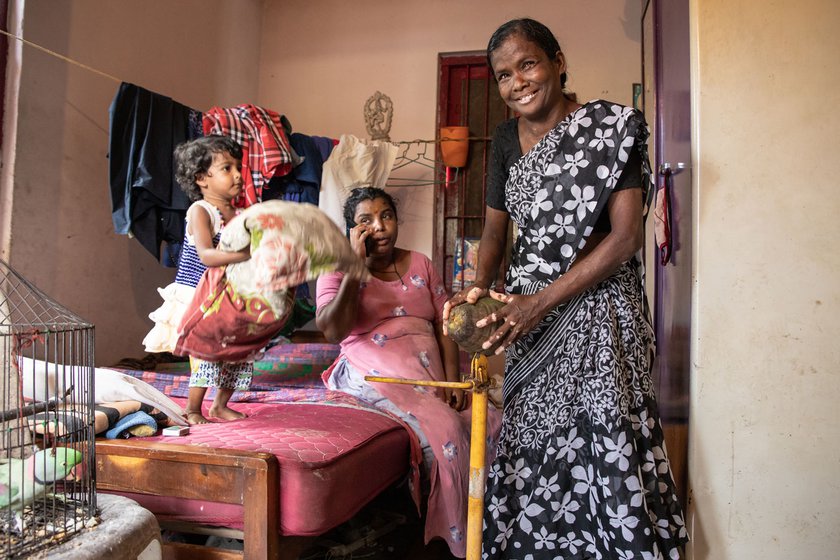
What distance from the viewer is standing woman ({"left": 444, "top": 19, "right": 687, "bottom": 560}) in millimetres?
1392

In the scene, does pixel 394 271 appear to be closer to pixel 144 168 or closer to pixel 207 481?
pixel 207 481

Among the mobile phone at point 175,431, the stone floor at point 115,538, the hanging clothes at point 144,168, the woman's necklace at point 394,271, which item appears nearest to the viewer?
the stone floor at point 115,538

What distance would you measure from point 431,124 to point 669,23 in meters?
1.75

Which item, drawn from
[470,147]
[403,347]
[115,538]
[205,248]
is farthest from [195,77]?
[115,538]

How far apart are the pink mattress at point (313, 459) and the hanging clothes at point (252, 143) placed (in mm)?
1434

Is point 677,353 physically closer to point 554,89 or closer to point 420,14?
point 554,89

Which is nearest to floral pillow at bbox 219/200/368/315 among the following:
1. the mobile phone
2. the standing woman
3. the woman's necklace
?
the standing woman

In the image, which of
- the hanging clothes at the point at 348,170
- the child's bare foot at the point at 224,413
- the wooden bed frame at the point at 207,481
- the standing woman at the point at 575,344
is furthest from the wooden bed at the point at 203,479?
the hanging clothes at the point at 348,170

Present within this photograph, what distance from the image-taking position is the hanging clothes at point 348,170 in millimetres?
3432

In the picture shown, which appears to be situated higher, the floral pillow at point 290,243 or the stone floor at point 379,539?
the floral pillow at point 290,243

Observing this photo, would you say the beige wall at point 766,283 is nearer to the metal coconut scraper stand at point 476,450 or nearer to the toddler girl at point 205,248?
the metal coconut scraper stand at point 476,450

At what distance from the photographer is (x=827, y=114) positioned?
1573mm

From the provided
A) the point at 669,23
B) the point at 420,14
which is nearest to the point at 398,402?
the point at 669,23

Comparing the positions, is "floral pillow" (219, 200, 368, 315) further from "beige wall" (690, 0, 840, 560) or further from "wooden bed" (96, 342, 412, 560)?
"beige wall" (690, 0, 840, 560)
